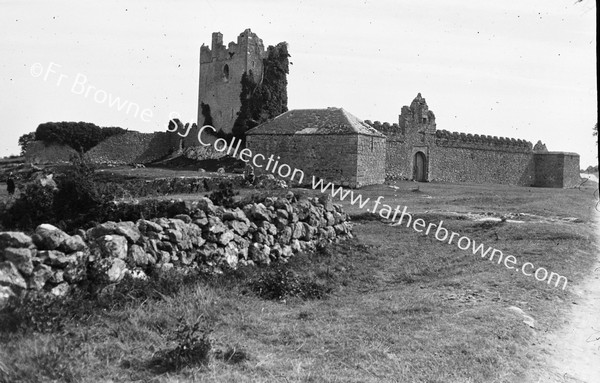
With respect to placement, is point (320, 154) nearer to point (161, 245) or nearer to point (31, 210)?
point (31, 210)

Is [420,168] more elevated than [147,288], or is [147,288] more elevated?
[420,168]

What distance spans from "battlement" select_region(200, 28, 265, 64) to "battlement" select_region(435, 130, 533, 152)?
633 inches

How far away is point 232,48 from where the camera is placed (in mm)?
45344

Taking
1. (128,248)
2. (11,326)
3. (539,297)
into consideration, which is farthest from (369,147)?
(11,326)

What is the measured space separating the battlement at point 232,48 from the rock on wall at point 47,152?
15945 millimetres

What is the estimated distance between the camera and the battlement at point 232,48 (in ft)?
145

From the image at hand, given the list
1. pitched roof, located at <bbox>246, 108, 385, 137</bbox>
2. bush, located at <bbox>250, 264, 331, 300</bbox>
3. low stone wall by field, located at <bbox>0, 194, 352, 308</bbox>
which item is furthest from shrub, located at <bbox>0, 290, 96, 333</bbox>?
pitched roof, located at <bbox>246, 108, 385, 137</bbox>

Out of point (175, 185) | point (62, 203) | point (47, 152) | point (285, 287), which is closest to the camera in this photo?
point (285, 287)

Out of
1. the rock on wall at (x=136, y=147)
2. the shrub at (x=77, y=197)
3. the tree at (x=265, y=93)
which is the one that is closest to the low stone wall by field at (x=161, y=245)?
the shrub at (x=77, y=197)

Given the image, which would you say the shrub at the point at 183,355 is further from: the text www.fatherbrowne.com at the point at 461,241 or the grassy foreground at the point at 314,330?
the text www.fatherbrowne.com at the point at 461,241

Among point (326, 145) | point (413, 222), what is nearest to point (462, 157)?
point (326, 145)

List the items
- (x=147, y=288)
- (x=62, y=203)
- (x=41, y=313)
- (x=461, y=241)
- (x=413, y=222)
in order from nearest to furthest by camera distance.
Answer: (x=41, y=313) → (x=147, y=288) → (x=461, y=241) → (x=62, y=203) → (x=413, y=222)

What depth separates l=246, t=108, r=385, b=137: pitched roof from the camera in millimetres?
29656

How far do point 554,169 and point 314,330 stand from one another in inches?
2051
